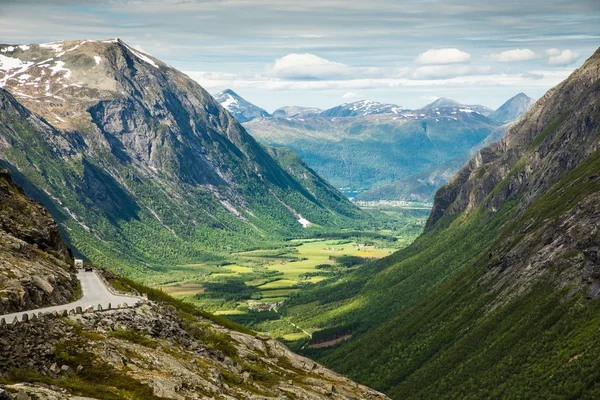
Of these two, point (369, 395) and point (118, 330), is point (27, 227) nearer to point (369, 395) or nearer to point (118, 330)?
point (118, 330)

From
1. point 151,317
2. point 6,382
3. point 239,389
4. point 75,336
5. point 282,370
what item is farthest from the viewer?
point 282,370

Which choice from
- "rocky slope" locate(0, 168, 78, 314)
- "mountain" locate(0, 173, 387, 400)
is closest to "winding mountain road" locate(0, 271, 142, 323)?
"rocky slope" locate(0, 168, 78, 314)

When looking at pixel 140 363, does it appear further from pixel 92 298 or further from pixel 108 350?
pixel 92 298

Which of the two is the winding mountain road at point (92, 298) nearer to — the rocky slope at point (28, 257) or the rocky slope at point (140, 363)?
the rocky slope at point (28, 257)

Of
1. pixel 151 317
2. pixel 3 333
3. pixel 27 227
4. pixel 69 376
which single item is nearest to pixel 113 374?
pixel 69 376

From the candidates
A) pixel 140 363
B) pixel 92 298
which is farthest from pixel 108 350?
pixel 92 298

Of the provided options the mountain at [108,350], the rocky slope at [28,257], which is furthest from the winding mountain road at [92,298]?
the mountain at [108,350]

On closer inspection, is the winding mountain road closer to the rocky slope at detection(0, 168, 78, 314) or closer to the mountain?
the rocky slope at detection(0, 168, 78, 314)
